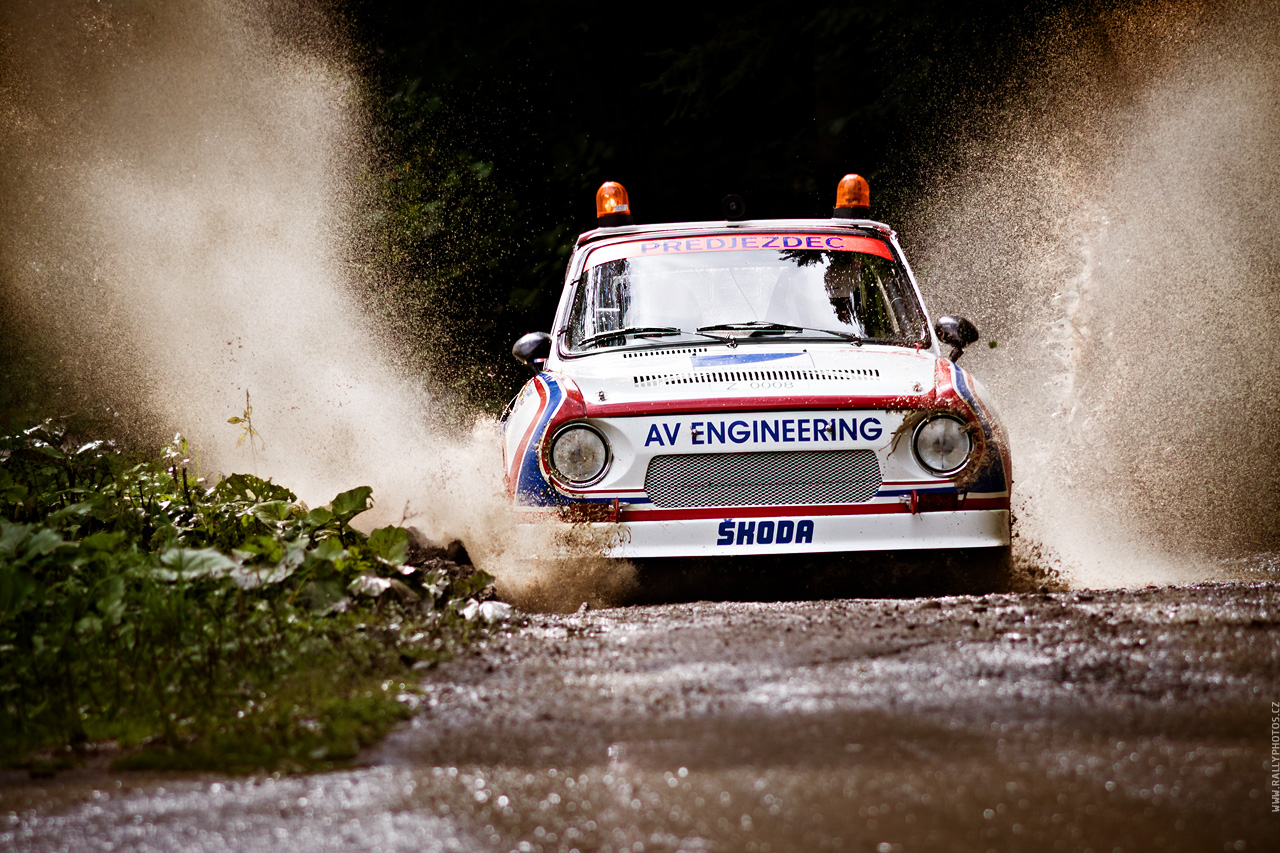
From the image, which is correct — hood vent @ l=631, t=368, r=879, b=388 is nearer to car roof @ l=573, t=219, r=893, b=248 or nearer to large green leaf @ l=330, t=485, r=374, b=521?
large green leaf @ l=330, t=485, r=374, b=521

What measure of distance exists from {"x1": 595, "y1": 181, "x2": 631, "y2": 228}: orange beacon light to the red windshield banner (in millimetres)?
743

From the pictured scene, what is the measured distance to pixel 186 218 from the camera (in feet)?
38.8

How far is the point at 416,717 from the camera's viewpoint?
379 centimetres

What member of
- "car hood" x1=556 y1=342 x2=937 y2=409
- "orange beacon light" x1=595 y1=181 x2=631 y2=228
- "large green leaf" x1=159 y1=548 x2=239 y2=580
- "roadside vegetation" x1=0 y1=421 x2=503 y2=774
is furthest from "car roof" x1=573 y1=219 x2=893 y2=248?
"large green leaf" x1=159 y1=548 x2=239 y2=580

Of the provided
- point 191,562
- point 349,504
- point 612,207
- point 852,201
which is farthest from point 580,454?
point 852,201

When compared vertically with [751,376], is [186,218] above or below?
above

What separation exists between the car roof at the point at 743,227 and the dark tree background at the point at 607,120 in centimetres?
534

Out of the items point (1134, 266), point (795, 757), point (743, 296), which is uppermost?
point (1134, 266)

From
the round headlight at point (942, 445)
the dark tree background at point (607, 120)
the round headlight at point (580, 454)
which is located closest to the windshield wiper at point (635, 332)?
the round headlight at point (580, 454)

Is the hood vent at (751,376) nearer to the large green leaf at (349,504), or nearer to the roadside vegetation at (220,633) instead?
the roadside vegetation at (220,633)

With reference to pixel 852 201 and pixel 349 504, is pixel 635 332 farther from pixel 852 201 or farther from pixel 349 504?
pixel 852 201

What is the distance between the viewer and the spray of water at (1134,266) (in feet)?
30.6

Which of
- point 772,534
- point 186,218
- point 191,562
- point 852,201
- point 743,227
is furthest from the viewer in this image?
point 186,218

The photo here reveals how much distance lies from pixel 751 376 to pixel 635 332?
1.07m
